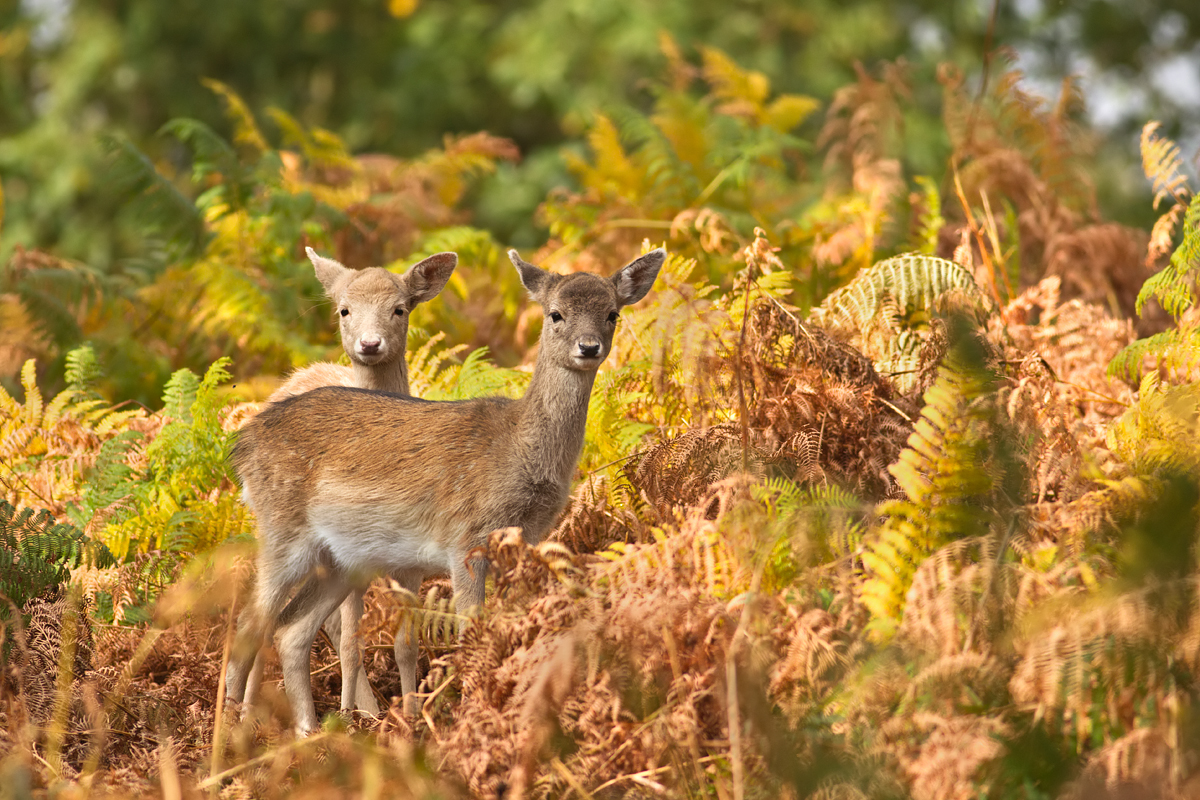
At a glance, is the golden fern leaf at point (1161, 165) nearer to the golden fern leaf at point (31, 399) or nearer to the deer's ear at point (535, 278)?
the deer's ear at point (535, 278)

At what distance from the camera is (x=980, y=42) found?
16547mm

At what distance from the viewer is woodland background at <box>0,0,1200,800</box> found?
3.53 m

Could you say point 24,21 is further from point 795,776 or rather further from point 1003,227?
point 795,776

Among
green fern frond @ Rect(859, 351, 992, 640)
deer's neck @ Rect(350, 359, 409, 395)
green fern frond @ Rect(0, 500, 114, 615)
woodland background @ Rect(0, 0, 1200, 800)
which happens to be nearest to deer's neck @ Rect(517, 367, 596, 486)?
woodland background @ Rect(0, 0, 1200, 800)

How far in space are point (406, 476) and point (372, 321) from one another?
1.36 m

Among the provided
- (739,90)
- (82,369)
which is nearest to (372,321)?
(82,369)

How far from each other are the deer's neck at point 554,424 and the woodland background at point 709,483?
1.26 ft

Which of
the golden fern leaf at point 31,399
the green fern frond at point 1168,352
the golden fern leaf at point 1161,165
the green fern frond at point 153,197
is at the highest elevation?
the green fern frond at point 153,197

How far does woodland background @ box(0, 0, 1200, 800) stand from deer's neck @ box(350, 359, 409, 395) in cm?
50

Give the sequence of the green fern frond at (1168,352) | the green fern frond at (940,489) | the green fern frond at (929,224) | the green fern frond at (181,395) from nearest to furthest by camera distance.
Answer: the green fern frond at (940,489) < the green fern frond at (1168,352) < the green fern frond at (181,395) < the green fern frond at (929,224)

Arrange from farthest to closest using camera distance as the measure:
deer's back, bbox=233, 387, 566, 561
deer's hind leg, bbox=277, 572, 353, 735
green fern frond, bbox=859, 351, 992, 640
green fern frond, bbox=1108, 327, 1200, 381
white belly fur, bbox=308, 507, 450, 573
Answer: green fern frond, bbox=1108, 327, 1200, 381 → deer's hind leg, bbox=277, 572, 353, 735 → white belly fur, bbox=308, 507, 450, 573 → deer's back, bbox=233, 387, 566, 561 → green fern frond, bbox=859, 351, 992, 640

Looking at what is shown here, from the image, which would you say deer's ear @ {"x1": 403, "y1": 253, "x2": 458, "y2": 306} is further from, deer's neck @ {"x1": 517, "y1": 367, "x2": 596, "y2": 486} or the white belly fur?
the white belly fur

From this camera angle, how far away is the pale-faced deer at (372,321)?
600 centimetres

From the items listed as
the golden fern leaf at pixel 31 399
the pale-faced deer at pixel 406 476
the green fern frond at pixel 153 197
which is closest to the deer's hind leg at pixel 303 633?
A: the pale-faced deer at pixel 406 476
